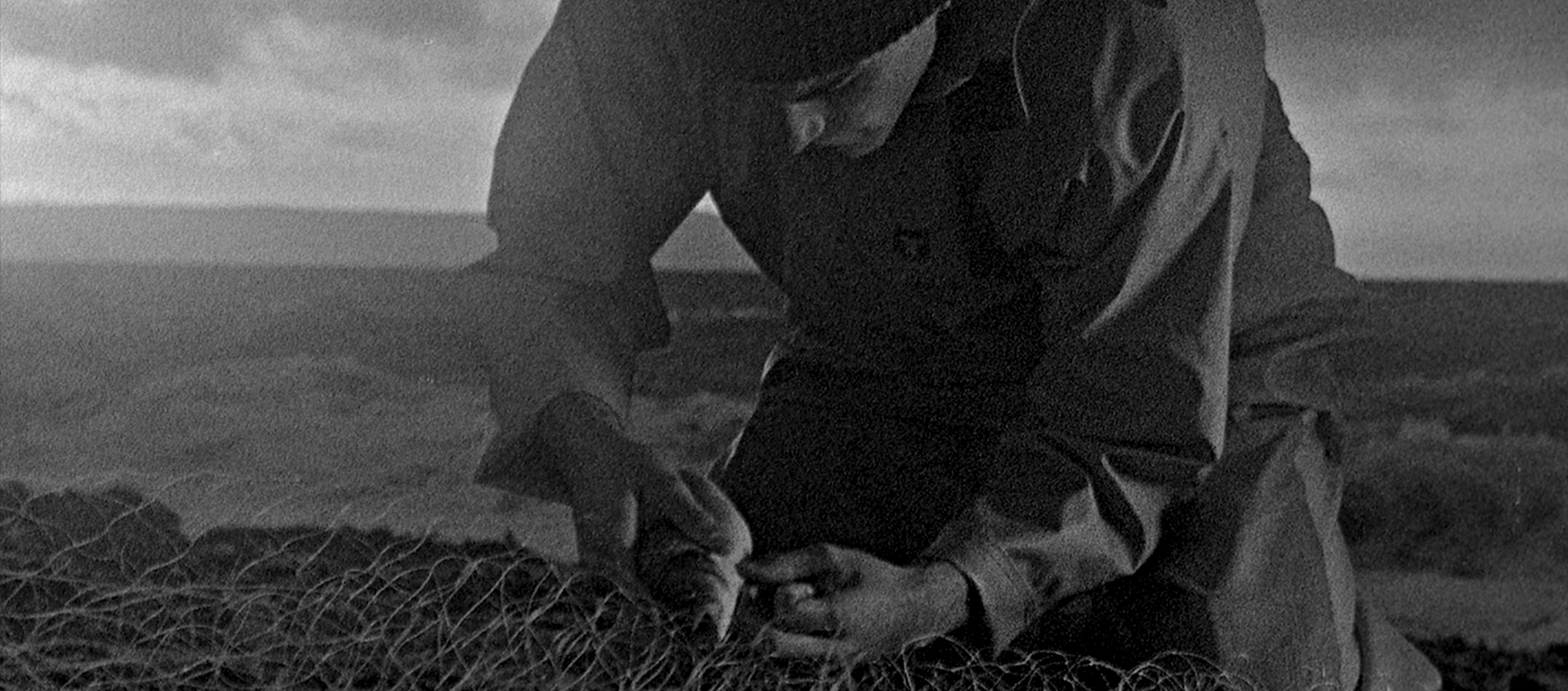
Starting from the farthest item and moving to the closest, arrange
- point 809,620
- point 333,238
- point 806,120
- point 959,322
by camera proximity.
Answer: point 333,238, point 959,322, point 806,120, point 809,620

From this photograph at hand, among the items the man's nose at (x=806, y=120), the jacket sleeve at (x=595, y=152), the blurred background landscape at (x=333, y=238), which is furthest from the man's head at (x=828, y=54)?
the blurred background landscape at (x=333, y=238)

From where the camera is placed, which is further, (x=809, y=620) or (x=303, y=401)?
(x=303, y=401)

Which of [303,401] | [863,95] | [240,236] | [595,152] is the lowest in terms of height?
[303,401]

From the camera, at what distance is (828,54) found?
5.41 feet

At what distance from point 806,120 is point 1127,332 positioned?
336 millimetres

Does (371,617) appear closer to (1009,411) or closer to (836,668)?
(836,668)

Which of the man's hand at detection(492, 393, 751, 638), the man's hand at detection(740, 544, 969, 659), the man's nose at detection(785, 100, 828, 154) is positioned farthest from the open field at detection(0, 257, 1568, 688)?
the man's hand at detection(740, 544, 969, 659)

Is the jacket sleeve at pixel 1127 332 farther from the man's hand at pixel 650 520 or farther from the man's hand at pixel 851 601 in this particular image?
the man's hand at pixel 650 520

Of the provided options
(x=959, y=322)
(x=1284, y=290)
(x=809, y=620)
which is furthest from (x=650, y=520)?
(x=1284, y=290)

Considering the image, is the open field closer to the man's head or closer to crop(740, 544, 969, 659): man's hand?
the man's head

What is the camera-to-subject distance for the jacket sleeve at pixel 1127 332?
1643mm

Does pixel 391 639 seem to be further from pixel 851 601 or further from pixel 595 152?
pixel 595 152

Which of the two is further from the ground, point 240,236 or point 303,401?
point 240,236

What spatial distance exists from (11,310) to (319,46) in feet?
1.45
